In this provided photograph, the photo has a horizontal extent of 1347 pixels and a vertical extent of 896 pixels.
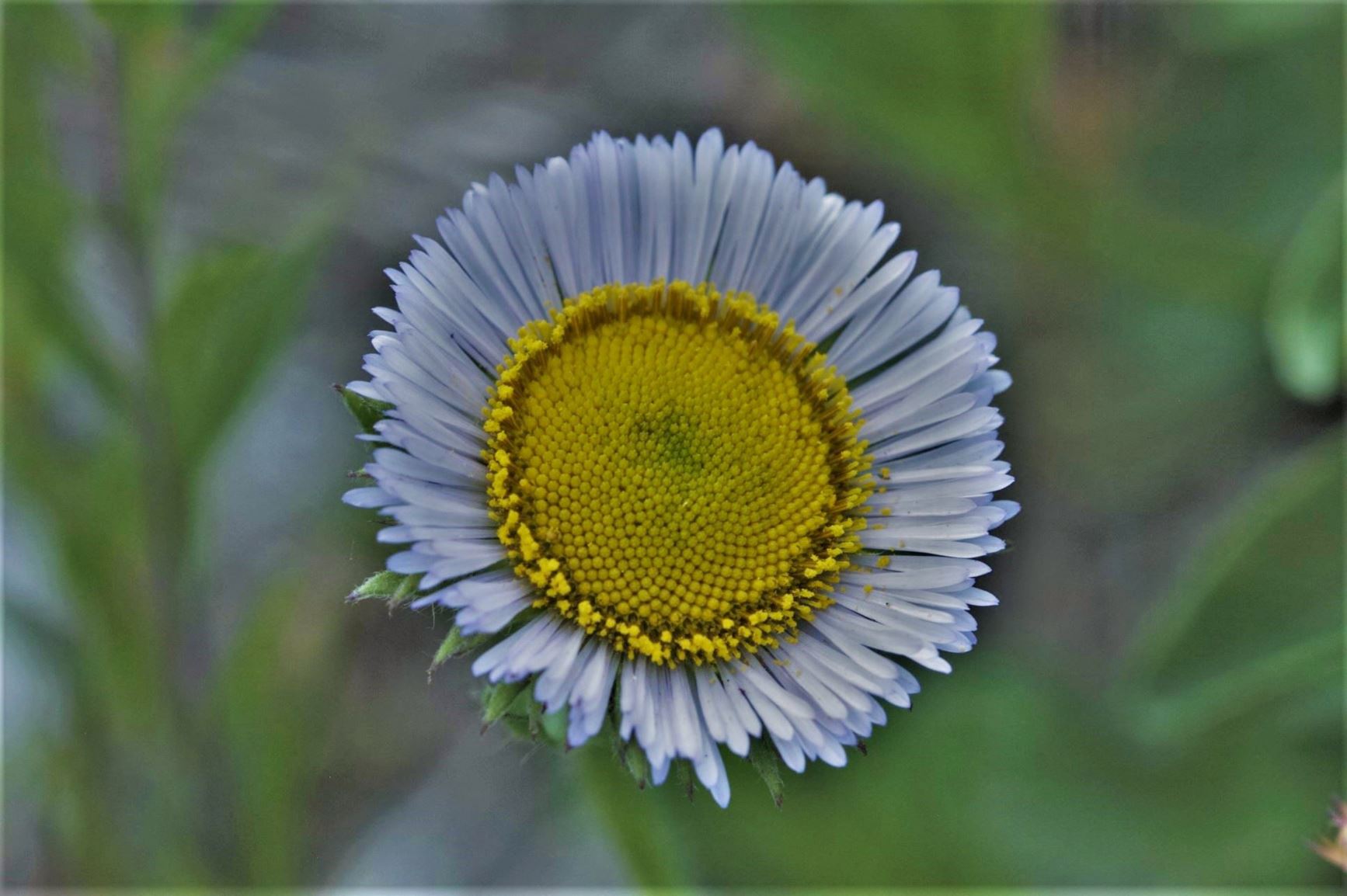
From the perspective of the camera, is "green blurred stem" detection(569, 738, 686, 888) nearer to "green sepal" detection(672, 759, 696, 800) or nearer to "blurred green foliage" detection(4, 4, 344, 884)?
"green sepal" detection(672, 759, 696, 800)

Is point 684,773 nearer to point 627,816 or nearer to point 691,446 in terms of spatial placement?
point 691,446

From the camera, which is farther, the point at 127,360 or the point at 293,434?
the point at 293,434

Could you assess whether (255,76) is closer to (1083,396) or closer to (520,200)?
(520,200)

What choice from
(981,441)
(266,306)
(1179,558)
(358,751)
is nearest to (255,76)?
(266,306)

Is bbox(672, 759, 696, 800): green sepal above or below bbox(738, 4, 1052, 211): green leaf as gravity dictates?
below

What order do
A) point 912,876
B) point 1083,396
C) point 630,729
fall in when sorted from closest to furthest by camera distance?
1. point 630,729
2. point 912,876
3. point 1083,396

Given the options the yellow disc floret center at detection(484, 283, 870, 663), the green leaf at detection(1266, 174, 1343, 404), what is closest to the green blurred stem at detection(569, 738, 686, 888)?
the yellow disc floret center at detection(484, 283, 870, 663)

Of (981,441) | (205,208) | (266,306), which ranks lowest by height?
(981,441)
